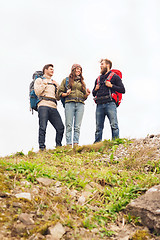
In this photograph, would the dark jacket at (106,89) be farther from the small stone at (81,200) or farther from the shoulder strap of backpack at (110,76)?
the small stone at (81,200)

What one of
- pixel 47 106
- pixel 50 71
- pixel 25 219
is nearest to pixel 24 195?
pixel 25 219

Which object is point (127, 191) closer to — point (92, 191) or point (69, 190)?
point (92, 191)

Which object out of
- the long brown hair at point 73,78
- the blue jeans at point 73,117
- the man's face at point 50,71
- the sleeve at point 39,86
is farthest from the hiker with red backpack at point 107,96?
the sleeve at point 39,86

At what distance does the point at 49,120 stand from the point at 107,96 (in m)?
2.08

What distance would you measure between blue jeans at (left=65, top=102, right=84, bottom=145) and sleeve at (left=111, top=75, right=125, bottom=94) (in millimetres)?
1227

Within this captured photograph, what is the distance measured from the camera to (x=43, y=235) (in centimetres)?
246

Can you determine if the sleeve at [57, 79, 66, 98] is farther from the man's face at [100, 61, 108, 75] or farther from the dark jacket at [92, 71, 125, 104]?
the man's face at [100, 61, 108, 75]

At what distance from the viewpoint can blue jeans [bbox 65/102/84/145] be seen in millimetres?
7723

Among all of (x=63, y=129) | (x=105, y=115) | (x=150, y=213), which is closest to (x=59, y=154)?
(x=63, y=129)

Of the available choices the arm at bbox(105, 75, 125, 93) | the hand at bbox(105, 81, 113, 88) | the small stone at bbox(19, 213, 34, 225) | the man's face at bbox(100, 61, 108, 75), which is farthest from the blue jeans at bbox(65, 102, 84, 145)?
the small stone at bbox(19, 213, 34, 225)

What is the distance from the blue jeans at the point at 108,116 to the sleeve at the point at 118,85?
1.63ft

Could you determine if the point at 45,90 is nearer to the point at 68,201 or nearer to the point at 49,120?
the point at 49,120

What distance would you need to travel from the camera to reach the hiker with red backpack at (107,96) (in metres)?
7.75

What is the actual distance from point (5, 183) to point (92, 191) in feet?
4.19
